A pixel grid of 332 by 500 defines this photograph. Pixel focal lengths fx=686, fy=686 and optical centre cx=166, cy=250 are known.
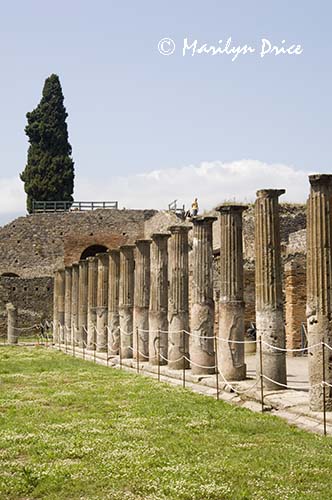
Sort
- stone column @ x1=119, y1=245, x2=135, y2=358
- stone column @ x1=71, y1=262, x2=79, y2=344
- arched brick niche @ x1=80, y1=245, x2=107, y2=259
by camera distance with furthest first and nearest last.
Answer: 1. arched brick niche @ x1=80, y1=245, x2=107, y2=259
2. stone column @ x1=71, y1=262, x2=79, y2=344
3. stone column @ x1=119, y1=245, x2=135, y2=358

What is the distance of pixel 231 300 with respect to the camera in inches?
514

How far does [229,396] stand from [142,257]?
823 cm

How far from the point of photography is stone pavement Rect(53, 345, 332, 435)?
907 centimetres

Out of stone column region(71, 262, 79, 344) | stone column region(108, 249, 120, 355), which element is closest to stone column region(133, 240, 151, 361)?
stone column region(108, 249, 120, 355)

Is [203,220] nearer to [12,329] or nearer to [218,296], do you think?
[218,296]

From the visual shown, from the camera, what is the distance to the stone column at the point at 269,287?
1130cm

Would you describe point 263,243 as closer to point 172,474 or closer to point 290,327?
point 172,474

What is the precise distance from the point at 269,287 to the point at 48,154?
124 ft

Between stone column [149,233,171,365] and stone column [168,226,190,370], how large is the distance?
0.96m

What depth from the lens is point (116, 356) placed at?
20.5 meters

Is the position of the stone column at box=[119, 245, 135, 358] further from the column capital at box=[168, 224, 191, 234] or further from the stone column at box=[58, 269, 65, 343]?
the stone column at box=[58, 269, 65, 343]

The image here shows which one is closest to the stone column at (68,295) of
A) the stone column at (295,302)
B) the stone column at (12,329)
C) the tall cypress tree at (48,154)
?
the stone column at (12,329)

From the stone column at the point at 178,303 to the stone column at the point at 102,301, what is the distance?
7.66 m

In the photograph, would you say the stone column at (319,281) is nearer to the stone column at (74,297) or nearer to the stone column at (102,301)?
the stone column at (102,301)
